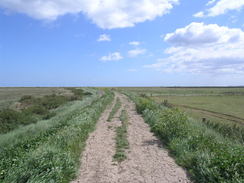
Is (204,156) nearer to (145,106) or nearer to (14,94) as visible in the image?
(145,106)

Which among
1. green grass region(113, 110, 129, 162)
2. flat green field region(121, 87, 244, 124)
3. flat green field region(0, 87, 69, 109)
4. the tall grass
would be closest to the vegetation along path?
green grass region(113, 110, 129, 162)

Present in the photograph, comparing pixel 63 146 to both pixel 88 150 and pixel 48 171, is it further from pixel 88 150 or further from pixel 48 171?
pixel 48 171

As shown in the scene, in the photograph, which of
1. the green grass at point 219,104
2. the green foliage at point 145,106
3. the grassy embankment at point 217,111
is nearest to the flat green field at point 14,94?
the green foliage at point 145,106

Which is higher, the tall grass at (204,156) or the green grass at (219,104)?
the tall grass at (204,156)

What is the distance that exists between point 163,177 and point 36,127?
973cm

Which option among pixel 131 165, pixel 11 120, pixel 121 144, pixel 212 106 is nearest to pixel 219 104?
pixel 212 106

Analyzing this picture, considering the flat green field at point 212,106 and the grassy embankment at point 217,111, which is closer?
the grassy embankment at point 217,111

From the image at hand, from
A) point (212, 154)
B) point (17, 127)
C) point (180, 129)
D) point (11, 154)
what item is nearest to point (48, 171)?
point (11, 154)

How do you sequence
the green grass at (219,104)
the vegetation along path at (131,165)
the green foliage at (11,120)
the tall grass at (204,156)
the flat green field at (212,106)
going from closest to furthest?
the tall grass at (204,156) < the vegetation along path at (131,165) < the green foliage at (11,120) < the flat green field at (212,106) < the green grass at (219,104)

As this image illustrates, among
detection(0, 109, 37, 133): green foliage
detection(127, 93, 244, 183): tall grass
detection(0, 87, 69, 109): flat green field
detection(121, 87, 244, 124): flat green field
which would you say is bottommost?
detection(121, 87, 244, 124): flat green field

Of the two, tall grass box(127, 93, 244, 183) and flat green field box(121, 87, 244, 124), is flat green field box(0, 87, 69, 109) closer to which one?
tall grass box(127, 93, 244, 183)

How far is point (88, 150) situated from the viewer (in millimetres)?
7340

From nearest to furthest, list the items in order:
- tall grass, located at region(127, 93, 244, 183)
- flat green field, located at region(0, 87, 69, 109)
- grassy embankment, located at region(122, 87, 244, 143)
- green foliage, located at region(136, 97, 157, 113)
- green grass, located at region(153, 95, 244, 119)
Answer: tall grass, located at region(127, 93, 244, 183) < grassy embankment, located at region(122, 87, 244, 143) < green foliage, located at region(136, 97, 157, 113) < green grass, located at region(153, 95, 244, 119) < flat green field, located at region(0, 87, 69, 109)

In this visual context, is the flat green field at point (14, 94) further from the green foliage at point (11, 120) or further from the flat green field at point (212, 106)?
the flat green field at point (212, 106)
